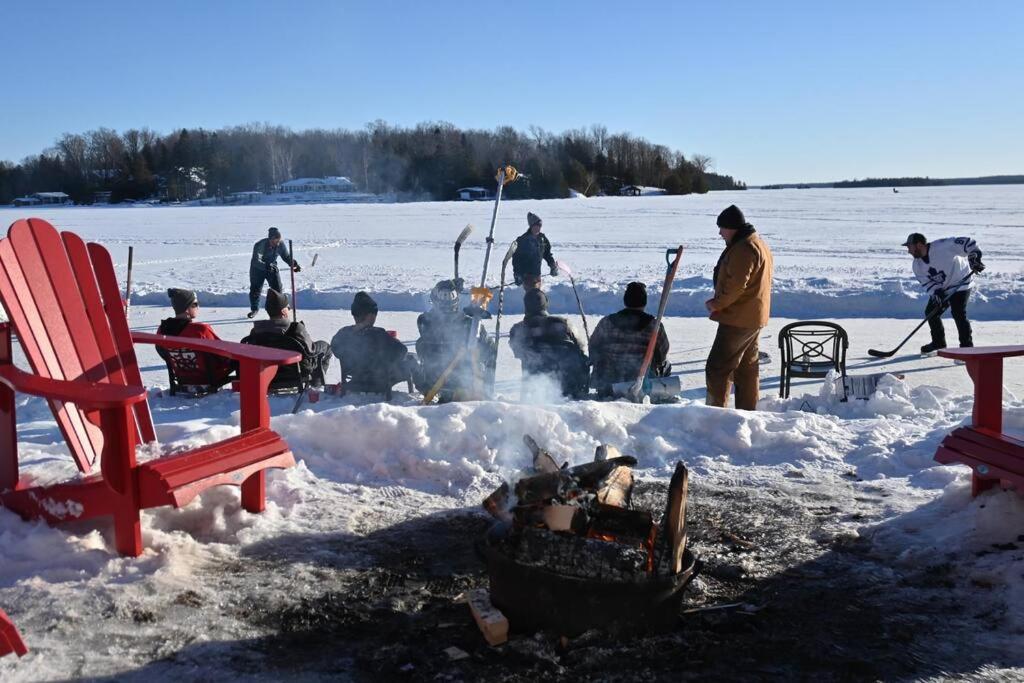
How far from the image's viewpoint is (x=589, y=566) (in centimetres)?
290

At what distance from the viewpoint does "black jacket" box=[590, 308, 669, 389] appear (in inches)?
260

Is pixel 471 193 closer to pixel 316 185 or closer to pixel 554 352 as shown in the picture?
pixel 316 185

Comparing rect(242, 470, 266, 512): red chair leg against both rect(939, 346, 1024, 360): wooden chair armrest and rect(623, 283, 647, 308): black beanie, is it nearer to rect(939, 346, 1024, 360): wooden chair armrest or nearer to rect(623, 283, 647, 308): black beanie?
rect(939, 346, 1024, 360): wooden chair armrest

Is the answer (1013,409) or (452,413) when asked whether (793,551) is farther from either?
(1013,409)

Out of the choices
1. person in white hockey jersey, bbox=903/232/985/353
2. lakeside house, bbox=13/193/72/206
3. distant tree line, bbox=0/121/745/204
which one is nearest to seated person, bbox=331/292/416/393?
person in white hockey jersey, bbox=903/232/985/353

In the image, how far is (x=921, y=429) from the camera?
5305mm

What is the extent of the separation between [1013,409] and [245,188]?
73.6 metres

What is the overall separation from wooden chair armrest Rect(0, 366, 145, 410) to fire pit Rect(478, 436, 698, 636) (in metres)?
1.35

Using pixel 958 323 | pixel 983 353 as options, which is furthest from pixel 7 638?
pixel 958 323

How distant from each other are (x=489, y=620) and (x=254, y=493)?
1518mm

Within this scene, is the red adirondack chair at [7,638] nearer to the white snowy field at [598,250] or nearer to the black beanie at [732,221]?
the black beanie at [732,221]

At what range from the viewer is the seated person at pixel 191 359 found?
6.78 meters

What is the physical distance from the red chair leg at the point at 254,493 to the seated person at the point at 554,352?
3.06 m

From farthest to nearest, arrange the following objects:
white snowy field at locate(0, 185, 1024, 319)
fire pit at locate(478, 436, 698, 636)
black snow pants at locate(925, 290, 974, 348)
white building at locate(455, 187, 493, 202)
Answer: white building at locate(455, 187, 493, 202) < white snowy field at locate(0, 185, 1024, 319) < black snow pants at locate(925, 290, 974, 348) < fire pit at locate(478, 436, 698, 636)
